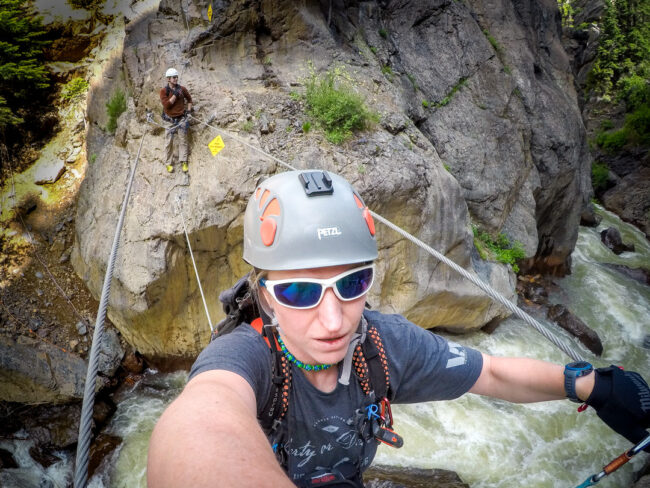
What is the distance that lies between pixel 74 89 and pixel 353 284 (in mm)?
9571

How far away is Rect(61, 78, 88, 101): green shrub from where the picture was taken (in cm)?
793

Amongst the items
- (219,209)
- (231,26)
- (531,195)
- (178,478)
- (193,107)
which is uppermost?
(231,26)

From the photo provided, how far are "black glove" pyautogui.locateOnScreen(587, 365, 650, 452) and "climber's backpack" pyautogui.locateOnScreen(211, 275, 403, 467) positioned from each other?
0.86m

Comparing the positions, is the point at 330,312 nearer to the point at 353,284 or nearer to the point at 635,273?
the point at 353,284

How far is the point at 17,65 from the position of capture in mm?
7031

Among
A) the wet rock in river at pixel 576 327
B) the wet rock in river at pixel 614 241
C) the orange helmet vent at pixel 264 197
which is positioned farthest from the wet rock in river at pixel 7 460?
the wet rock in river at pixel 614 241

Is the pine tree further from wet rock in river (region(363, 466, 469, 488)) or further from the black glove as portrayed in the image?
the black glove

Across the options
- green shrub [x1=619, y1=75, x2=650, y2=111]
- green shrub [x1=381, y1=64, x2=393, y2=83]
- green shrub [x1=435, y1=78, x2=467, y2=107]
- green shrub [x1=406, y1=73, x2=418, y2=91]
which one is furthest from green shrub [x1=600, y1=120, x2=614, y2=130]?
green shrub [x1=381, y1=64, x2=393, y2=83]

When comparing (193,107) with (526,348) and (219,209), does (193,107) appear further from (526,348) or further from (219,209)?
(526,348)

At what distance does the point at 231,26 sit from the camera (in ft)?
20.3

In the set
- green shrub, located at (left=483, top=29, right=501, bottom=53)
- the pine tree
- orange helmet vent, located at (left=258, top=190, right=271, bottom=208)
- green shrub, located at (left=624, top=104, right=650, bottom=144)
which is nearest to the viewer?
orange helmet vent, located at (left=258, top=190, right=271, bottom=208)

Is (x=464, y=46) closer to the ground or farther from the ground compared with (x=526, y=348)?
farther from the ground

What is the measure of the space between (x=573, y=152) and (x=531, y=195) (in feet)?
6.49

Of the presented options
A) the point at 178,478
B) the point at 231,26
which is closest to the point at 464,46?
the point at 231,26
